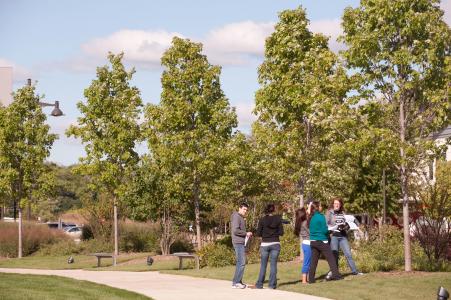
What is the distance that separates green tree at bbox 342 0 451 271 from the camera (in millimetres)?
19484

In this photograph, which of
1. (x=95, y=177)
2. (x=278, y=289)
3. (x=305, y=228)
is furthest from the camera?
(x=95, y=177)

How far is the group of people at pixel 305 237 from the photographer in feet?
57.3

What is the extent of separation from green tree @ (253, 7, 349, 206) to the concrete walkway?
602 cm

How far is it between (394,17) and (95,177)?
55.2ft

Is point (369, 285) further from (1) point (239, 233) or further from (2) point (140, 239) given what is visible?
(2) point (140, 239)

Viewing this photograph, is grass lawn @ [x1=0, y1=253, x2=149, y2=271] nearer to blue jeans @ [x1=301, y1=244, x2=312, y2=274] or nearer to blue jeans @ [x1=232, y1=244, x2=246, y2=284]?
blue jeans @ [x1=232, y1=244, x2=246, y2=284]

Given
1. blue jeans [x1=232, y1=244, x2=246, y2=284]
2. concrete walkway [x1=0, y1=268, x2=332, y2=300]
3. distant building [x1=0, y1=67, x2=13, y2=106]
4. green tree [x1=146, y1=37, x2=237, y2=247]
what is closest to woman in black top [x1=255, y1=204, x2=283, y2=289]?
blue jeans [x1=232, y1=244, x2=246, y2=284]

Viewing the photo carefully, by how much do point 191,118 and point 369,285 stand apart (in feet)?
43.3

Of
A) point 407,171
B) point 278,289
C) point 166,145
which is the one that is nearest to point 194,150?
point 166,145

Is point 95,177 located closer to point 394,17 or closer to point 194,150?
point 194,150

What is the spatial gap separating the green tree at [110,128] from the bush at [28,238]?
15.1 feet

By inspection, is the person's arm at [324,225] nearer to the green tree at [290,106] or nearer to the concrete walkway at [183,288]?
the concrete walkway at [183,288]

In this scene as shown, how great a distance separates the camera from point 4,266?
28922 mm

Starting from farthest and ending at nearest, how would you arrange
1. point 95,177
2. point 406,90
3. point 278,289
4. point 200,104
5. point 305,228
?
point 95,177
point 200,104
point 406,90
point 305,228
point 278,289
